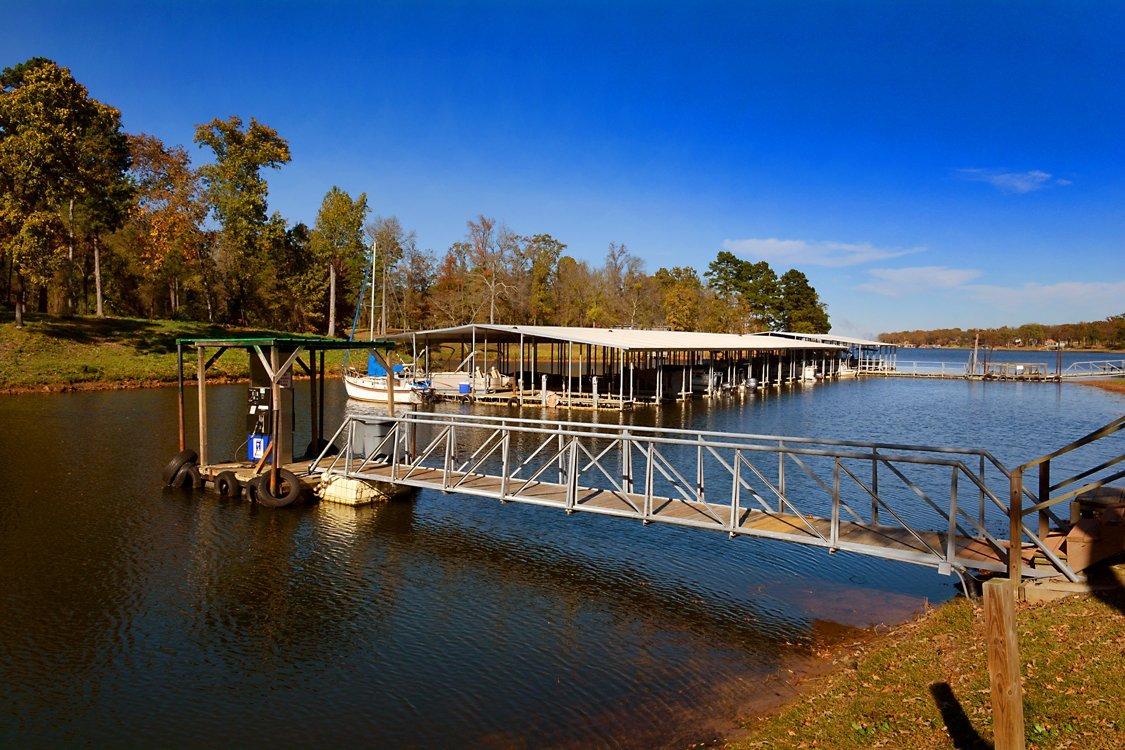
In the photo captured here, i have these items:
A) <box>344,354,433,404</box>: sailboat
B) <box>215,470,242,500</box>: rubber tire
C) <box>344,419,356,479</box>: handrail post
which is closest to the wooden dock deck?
<box>344,419,356,479</box>: handrail post

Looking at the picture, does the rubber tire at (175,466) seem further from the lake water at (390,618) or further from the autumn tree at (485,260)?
the autumn tree at (485,260)

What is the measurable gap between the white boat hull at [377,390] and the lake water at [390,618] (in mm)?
18234

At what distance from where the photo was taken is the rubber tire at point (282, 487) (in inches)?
637

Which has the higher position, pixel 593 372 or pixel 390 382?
pixel 390 382

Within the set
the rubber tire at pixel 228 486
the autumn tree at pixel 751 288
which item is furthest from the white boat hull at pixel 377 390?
the autumn tree at pixel 751 288

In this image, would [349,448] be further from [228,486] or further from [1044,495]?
[1044,495]

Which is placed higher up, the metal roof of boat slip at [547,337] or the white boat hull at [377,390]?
the metal roof of boat slip at [547,337]

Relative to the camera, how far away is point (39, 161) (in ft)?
127

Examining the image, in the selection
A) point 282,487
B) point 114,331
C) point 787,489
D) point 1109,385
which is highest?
point 114,331

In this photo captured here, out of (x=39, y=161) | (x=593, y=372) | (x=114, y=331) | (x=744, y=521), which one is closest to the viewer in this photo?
(x=744, y=521)

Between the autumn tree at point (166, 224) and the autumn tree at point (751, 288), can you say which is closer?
the autumn tree at point (166, 224)

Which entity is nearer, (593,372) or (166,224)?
(593,372)

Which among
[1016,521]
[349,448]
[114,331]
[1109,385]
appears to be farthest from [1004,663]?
[1109,385]

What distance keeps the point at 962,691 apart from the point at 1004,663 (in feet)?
8.18
